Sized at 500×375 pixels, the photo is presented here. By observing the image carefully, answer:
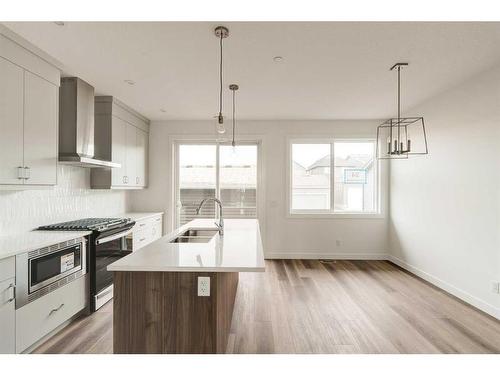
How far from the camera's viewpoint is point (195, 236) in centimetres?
277

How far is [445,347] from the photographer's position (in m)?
2.26

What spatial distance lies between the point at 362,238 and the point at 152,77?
4.30 meters

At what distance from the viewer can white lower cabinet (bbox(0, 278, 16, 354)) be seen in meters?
1.90

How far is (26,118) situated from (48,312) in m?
1.67

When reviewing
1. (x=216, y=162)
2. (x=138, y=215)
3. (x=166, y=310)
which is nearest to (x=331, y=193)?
(x=216, y=162)

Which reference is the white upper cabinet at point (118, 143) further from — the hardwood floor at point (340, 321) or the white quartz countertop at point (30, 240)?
the hardwood floor at point (340, 321)

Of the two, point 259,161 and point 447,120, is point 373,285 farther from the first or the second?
point 259,161

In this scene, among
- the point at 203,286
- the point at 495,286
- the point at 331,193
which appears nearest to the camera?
the point at 203,286

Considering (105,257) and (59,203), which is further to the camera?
(59,203)

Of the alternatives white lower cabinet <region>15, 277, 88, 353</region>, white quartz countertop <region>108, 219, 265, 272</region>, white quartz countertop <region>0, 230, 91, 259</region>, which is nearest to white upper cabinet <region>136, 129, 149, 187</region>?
white quartz countertop <region>0, 230, 91, 259</region>

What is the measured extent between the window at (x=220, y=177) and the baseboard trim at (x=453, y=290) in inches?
105

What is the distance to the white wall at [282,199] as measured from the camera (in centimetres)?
506

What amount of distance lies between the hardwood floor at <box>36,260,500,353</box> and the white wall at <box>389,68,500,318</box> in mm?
315

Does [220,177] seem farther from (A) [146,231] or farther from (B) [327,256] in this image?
(B) [327,256]
